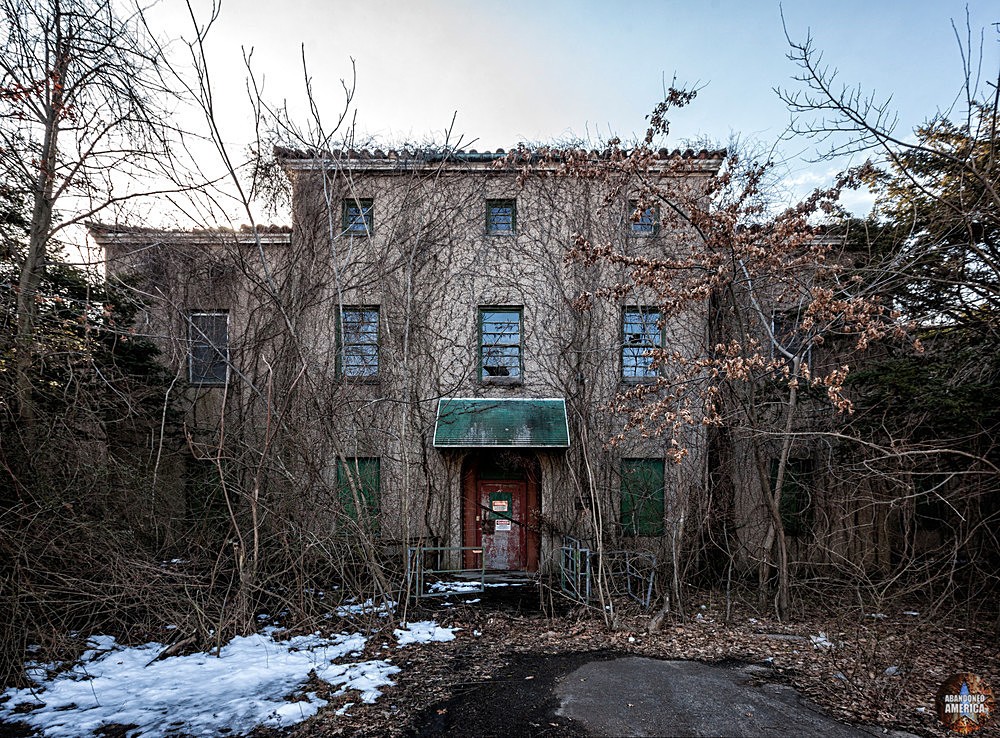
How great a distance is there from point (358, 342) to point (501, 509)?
5077 mm

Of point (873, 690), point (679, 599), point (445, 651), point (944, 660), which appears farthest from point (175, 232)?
point (944, 660)

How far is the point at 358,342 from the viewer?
12.1 m

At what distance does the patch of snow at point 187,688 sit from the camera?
541 centimetres

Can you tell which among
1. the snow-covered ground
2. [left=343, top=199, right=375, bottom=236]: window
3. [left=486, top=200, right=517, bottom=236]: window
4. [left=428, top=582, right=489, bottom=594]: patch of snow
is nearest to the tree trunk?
the snow-covered ground

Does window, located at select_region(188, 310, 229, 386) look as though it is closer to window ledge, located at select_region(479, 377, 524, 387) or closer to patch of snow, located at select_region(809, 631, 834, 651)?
window ledge, located at select_region(479, 377, 524, 387)

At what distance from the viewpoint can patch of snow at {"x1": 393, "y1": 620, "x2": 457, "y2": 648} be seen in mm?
7848

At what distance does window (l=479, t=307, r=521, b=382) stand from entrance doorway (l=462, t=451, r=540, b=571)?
1.84 m

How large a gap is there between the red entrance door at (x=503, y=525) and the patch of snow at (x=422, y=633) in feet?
11.8

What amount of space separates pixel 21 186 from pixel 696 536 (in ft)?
38.6

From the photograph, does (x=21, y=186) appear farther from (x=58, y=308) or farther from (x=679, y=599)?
(x=679, y=599)

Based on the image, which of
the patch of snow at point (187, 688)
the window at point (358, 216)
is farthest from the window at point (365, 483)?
the window at point (358, 216)

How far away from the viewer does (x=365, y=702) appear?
19.3 feet

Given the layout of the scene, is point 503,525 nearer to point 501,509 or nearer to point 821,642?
point 501,509

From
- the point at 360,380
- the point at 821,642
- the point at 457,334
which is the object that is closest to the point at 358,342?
the point at 360,380
